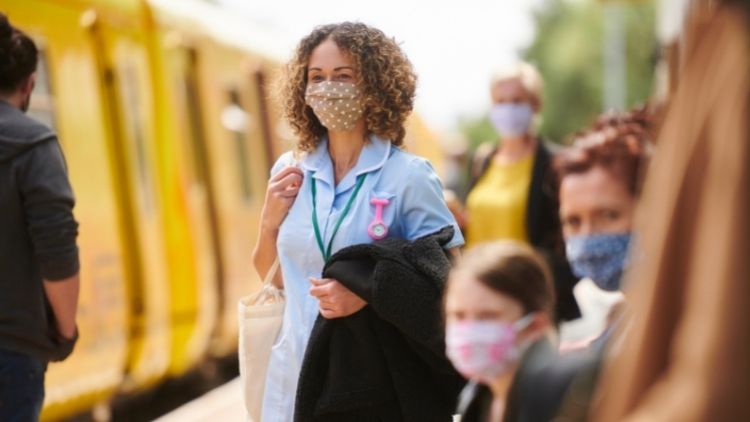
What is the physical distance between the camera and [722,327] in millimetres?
1767

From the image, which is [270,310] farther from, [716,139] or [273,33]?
[273,33]

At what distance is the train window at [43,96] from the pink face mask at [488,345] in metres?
5.64

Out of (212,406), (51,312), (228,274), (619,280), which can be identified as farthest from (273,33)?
(619,280)

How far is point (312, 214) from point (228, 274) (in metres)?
7.16

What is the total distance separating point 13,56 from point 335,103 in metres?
1.25

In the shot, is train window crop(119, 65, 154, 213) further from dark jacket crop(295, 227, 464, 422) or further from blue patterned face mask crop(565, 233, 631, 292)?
blue patterned face mask crop(565, 233, 631, 292)

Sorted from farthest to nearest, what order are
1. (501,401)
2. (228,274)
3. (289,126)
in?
(228,274) < (289,126) < (501,401)

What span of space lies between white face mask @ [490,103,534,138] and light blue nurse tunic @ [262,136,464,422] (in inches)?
129

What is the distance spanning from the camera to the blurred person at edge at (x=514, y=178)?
707 centimetres

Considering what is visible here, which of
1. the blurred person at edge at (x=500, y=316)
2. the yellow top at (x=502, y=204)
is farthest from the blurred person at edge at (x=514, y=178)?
the blurred person at edge at (x=500, y=316)

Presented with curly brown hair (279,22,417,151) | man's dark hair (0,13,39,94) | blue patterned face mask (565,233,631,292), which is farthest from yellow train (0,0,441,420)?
blue patterned face mask (565,233,631,292)

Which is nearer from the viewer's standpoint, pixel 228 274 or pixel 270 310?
pixel 270 310

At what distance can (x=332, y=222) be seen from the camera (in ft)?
14.1

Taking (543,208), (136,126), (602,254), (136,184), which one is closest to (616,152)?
(602,254)
